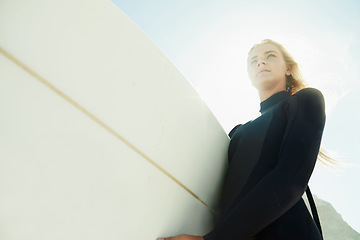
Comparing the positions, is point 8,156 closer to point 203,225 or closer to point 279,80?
point 203,225

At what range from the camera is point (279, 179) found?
26.9 inches

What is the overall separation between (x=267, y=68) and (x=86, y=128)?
110 cm

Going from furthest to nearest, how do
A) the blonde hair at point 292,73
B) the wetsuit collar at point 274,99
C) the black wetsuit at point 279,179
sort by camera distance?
A: the blonde hair at point 292,73 → the wetsuit collar at point 274,99 → the black wetsuit at point 279,179

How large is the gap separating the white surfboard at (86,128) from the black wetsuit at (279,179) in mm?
235

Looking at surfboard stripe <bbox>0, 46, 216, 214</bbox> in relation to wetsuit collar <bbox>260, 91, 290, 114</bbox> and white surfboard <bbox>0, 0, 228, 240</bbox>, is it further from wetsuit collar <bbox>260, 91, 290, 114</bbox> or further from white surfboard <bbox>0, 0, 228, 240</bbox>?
wetsuit collar <bbox>260, 91, 290, 114</bbox>

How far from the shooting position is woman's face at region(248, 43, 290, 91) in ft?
4.28

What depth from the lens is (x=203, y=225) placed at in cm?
91

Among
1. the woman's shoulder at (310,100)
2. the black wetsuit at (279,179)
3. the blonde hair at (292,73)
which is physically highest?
the blonde hair at (292,73)

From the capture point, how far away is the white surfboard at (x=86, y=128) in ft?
1.70

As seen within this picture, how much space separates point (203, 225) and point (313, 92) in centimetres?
69

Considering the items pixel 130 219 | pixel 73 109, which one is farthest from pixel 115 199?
pixel 73 109

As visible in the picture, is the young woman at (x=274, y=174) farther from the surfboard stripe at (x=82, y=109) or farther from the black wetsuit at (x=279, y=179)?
the surfboard stripe at (x=82, y=109)

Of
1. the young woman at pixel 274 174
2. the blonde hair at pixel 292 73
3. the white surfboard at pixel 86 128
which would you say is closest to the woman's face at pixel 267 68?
the blonde hair at pixel 292 73

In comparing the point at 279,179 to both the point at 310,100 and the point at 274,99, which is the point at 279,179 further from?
the point at 274,99
